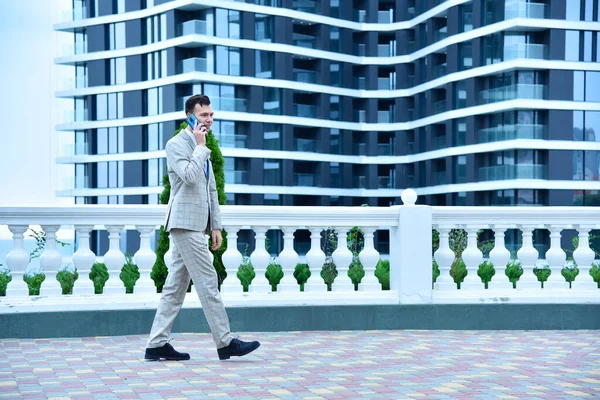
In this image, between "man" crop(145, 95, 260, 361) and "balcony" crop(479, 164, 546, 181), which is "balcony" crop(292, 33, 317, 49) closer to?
"balcony" crop(479, 164, 546, 181)

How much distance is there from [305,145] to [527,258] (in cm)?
5723

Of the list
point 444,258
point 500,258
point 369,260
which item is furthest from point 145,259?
point 500,258

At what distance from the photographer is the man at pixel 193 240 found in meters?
7.14

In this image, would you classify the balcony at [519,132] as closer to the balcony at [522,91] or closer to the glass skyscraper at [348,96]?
the glass skyscraper at [348,96]

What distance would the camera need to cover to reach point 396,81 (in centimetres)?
7131

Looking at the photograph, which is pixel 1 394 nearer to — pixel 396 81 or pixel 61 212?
pixel 61 212

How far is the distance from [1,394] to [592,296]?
6.35m

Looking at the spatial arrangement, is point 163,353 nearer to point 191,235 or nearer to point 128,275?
point 191,235

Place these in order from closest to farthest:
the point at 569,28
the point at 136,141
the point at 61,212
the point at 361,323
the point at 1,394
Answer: the point at 1,394 < the point at 61,212 < the point at 361,323 < the point at 569,28 < the point at 136,141

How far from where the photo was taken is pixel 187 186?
716cm

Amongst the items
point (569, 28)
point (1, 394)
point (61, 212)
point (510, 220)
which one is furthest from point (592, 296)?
point (569, 28)

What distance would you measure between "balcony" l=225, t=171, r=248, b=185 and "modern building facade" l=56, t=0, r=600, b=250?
0.10m

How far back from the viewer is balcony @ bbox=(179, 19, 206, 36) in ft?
205

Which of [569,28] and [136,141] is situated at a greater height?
[569,28]
